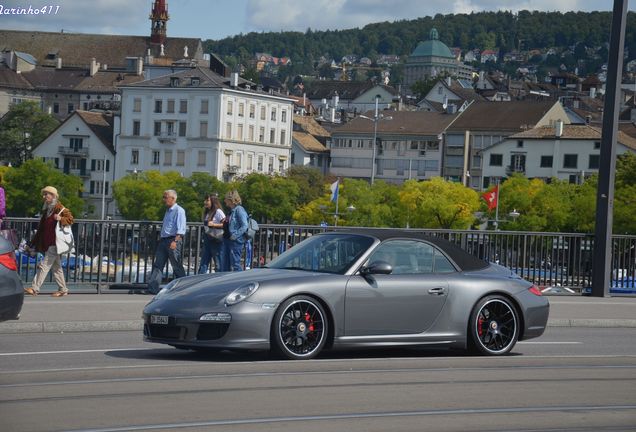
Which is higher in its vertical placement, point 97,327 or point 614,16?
point 614,16

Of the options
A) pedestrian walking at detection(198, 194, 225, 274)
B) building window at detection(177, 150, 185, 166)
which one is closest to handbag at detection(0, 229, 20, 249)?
pedestrian walking at detection(198, 194, 225, 274)

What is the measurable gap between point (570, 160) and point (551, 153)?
2.56 metres

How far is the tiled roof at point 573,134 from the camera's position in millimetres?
130625

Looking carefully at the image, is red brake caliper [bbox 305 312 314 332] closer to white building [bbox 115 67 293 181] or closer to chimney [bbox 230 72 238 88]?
white building [bbox 115 67 293 181]

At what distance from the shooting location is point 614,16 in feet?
76.2

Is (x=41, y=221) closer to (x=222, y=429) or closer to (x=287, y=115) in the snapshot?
(x=222, y=429)

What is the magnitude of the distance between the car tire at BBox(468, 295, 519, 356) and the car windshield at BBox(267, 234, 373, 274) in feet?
4.79

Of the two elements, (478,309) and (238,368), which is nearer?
(238,368)

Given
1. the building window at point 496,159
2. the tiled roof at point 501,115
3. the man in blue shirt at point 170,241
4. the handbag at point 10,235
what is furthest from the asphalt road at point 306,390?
the tiled roof at point 501,115

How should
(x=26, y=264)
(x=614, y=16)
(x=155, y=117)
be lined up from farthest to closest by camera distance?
(x=155, y=117), (x=614, y=16), (x=26, y=264)

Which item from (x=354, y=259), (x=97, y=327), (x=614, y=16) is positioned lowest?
(x=97, y=327)

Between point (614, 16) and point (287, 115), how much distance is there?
133m

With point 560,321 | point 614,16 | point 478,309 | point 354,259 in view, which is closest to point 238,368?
point 354,259

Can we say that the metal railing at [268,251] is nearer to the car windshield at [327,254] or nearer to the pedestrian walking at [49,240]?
the pedestrian walking at [49,240]
